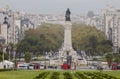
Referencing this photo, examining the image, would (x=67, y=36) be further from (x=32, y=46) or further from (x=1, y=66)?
(x=1, y=66)

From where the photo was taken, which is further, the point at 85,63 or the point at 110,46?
the point at 110,46

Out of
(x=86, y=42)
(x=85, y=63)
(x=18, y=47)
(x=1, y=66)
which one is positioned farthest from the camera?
(x=86, y=42)

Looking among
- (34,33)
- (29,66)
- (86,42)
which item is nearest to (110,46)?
(86,42)

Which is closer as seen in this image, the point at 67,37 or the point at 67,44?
the point at 67,37

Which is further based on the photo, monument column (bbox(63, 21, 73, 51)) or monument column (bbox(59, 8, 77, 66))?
monument column (bbox(59, 8, 77, 66))

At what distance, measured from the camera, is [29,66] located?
88.0 m

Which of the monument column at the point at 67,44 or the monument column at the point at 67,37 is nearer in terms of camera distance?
the monument column at the point at 67,37

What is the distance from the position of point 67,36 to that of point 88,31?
201 feet

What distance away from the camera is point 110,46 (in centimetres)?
16325

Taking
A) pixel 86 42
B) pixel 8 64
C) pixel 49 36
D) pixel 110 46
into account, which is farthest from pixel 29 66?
pixel 49 36

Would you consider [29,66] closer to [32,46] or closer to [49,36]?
[32,46]

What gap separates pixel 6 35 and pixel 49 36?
612 inches

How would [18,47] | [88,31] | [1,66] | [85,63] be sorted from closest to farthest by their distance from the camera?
[1,66] < [85,63] < [18,47] < [88,31]

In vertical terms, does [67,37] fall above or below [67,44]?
above
